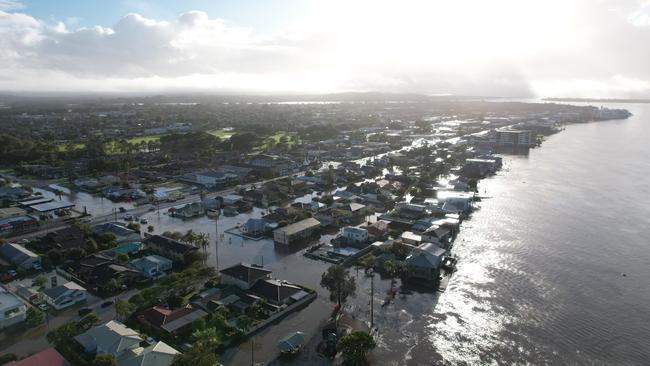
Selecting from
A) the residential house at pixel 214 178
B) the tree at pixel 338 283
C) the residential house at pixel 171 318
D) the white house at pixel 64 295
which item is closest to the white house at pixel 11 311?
the white house at pixel 64 295

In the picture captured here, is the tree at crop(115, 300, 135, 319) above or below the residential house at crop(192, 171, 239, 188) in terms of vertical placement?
below

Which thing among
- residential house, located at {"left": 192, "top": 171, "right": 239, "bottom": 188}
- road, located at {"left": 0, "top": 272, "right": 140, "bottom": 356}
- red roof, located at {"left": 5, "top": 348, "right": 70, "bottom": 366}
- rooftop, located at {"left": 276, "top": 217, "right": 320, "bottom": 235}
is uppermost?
residential house, located at {"left": 192, "top": 171, "right": 239, "bottom": 188}

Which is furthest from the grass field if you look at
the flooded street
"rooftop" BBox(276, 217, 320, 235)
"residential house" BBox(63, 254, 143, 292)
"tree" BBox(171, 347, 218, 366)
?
"tree" BBox(171, 347, 218, 366)

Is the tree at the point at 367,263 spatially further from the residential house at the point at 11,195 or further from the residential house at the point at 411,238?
the residential house at the point at 11,195

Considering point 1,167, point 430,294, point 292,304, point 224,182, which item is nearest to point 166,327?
point 292,304

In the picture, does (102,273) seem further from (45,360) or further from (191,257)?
(45,360)

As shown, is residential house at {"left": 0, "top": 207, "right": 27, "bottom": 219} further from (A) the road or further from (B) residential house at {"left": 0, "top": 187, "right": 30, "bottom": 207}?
(A) the road
